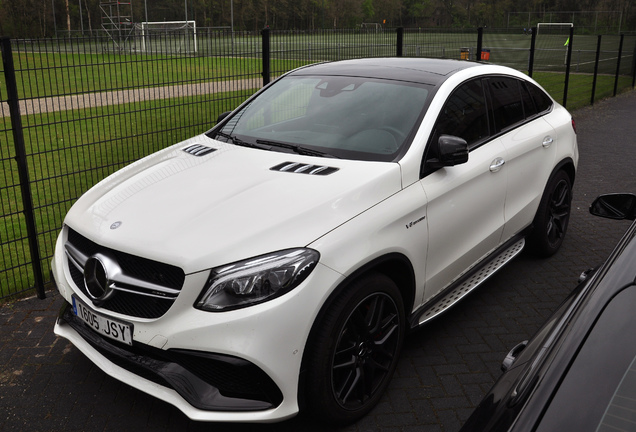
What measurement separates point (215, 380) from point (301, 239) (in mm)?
753

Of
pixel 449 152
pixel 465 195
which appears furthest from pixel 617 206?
pixel 465 195

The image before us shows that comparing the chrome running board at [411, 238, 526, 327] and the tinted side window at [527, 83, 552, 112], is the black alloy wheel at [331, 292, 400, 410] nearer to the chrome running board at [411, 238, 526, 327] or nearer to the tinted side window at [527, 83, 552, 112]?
the chrome running board at [411, 238, 526, 327]

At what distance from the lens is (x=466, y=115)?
13.6 feet

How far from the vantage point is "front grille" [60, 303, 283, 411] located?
8.73 feet

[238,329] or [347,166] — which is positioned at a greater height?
[347,166]

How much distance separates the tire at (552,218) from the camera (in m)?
5.11

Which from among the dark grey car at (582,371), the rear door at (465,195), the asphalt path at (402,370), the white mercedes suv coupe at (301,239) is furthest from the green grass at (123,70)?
the dark grey car at (582,371)

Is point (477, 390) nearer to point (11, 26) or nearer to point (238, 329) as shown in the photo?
point (238, 329)

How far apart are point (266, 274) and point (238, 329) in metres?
0.27

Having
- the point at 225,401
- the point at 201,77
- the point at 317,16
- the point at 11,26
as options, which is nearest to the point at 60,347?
the point at 225,401

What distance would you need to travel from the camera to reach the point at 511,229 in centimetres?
461

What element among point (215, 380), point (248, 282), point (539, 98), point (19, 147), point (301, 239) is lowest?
point (215, 380)

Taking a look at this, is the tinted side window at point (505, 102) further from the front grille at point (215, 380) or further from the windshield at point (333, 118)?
the front grille at point (215, 380)

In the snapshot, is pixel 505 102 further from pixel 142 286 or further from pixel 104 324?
pixel 104 324
